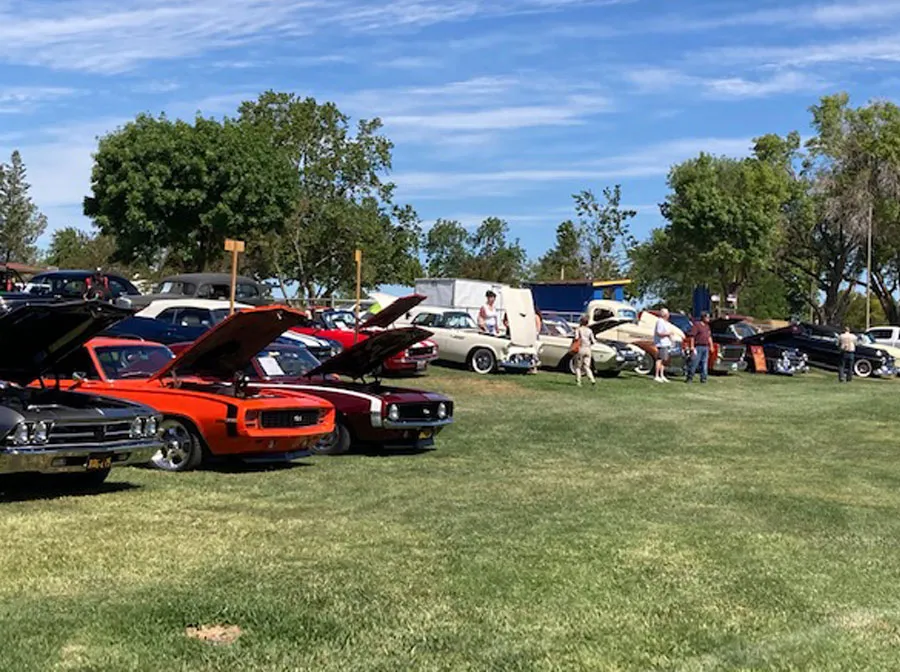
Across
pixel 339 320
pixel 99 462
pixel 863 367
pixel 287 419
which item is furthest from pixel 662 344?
pixel 99 462

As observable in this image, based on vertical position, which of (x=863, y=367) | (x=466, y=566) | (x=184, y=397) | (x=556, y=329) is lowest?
(x=863, y=367)

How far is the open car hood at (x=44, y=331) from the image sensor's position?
9.26 m

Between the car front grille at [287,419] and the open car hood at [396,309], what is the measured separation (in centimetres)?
422

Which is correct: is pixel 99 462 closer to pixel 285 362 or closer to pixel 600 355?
pixel 285 362

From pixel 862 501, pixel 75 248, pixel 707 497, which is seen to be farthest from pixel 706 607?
pixel 75 248

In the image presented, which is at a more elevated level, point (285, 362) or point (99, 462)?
point (285, 362)

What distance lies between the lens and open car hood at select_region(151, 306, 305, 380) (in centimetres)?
1138

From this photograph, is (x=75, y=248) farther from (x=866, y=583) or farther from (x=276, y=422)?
(x=866, y=583)

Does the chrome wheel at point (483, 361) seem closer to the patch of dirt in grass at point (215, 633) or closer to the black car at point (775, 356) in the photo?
the black car at point (775, 356)

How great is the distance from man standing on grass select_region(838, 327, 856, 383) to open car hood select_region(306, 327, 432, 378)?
20386mm

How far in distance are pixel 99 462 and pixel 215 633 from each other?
406 centimetres

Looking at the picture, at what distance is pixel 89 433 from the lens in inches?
358

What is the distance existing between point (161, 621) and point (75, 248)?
74847 mm

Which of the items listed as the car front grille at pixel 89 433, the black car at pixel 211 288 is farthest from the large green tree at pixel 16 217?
the car front grille at pixel 89 433
